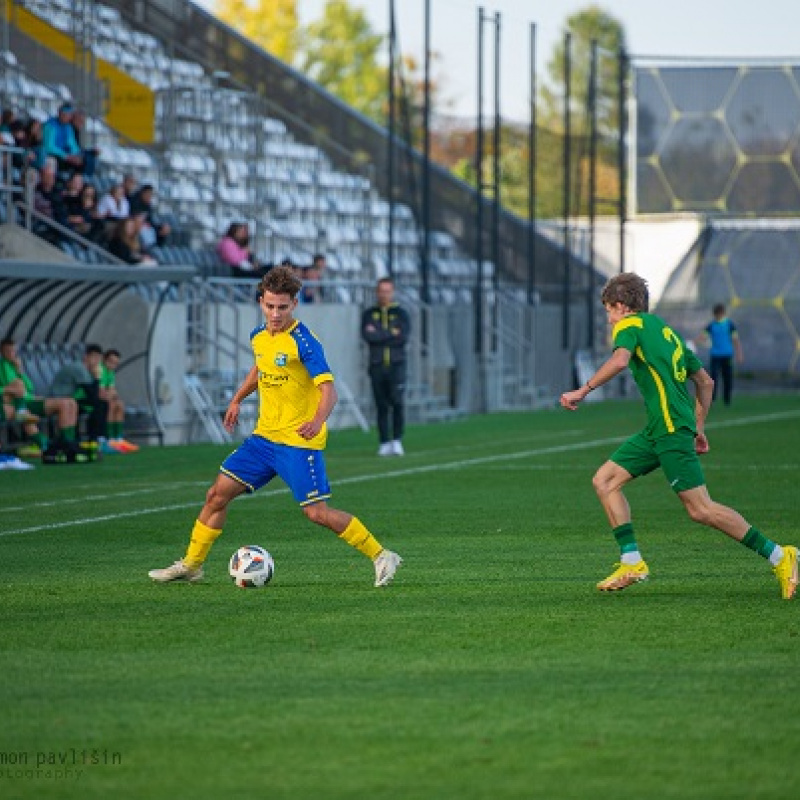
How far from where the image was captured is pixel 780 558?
10.9 m

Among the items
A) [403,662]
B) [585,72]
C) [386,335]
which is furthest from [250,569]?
[585,72]

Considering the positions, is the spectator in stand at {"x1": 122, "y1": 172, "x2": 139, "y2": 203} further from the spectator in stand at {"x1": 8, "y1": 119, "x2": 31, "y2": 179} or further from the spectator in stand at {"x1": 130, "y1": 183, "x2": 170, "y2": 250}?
the spectator in stand at {"x1": 8, "y1": 119, "x2": 31, "y2": 179}

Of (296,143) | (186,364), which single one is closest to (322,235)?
(296,143)

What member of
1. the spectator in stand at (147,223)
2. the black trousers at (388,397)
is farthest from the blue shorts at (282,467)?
the spectator in stand at (147,223)

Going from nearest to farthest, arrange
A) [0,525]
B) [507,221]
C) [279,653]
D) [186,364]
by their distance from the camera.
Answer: [279,653], [0,525], [186,364], [507,221]

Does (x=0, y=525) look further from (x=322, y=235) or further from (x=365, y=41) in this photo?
(x=365, y=41)

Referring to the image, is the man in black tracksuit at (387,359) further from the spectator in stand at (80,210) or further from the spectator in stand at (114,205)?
the spectator in stand at (114,205)

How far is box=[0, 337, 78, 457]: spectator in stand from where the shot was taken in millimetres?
22562

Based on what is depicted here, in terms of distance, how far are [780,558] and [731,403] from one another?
2886 cm

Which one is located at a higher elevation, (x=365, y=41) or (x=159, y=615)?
(x=365, y=41)

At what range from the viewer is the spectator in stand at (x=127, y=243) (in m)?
27.2

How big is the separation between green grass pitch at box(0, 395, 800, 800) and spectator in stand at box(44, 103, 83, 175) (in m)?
11.8

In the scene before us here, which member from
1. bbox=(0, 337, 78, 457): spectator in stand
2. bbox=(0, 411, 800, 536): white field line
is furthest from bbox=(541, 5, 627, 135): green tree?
bbox=(0, 337, 78, 457): spectator in stand

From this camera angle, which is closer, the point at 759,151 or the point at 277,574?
the point at 277,574
